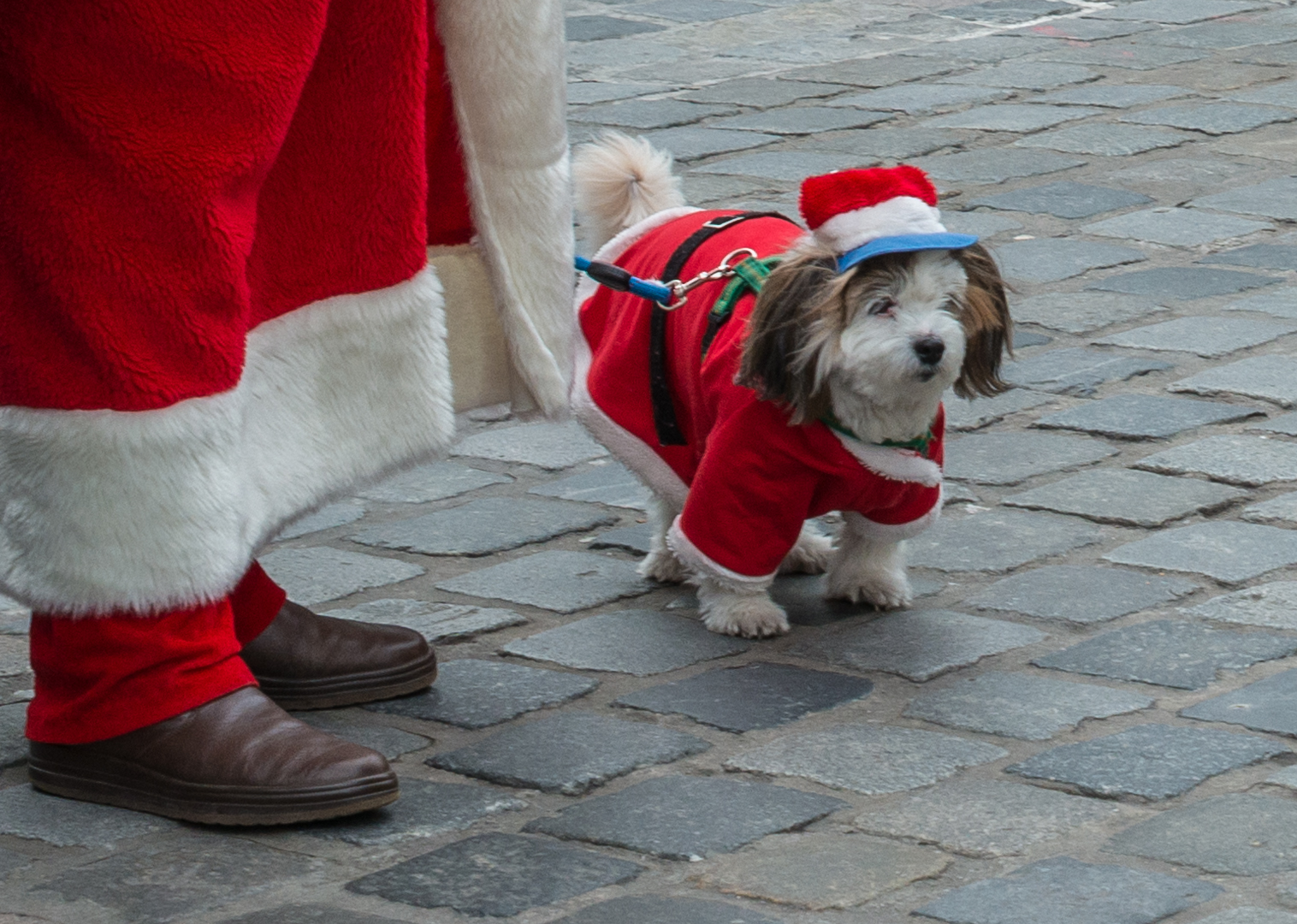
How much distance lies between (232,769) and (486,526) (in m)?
1.44

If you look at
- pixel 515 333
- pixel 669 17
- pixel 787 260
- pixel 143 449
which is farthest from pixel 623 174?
pixel 669 17

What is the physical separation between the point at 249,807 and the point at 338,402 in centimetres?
58

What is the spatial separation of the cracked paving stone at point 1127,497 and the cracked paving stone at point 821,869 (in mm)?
1492

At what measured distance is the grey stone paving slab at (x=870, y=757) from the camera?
2.91 meters

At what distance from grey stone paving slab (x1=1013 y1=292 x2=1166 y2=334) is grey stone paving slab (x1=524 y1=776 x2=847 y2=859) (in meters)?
2.63

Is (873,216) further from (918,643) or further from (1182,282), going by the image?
(1182,282)

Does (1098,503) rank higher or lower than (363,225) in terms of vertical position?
lower

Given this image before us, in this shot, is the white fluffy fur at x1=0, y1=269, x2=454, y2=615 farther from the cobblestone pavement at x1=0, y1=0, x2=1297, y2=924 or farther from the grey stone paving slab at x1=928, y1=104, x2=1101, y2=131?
the grey stone paving slab at x1=928, y1=104, x2=1101, y2=131

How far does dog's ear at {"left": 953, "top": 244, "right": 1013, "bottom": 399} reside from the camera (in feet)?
11.1

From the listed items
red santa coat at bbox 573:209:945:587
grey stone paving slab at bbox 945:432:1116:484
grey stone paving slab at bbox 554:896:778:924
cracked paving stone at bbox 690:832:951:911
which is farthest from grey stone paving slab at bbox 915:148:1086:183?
grey stone paving slab at bbox 554:896:778:924

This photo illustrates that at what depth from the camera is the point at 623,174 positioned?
418 centimetres

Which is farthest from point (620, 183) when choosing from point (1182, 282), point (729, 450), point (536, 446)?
point (1182, 282)

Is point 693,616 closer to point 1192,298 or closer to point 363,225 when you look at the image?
point 363,225

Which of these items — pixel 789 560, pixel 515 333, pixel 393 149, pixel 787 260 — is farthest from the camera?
pixel 789 560
